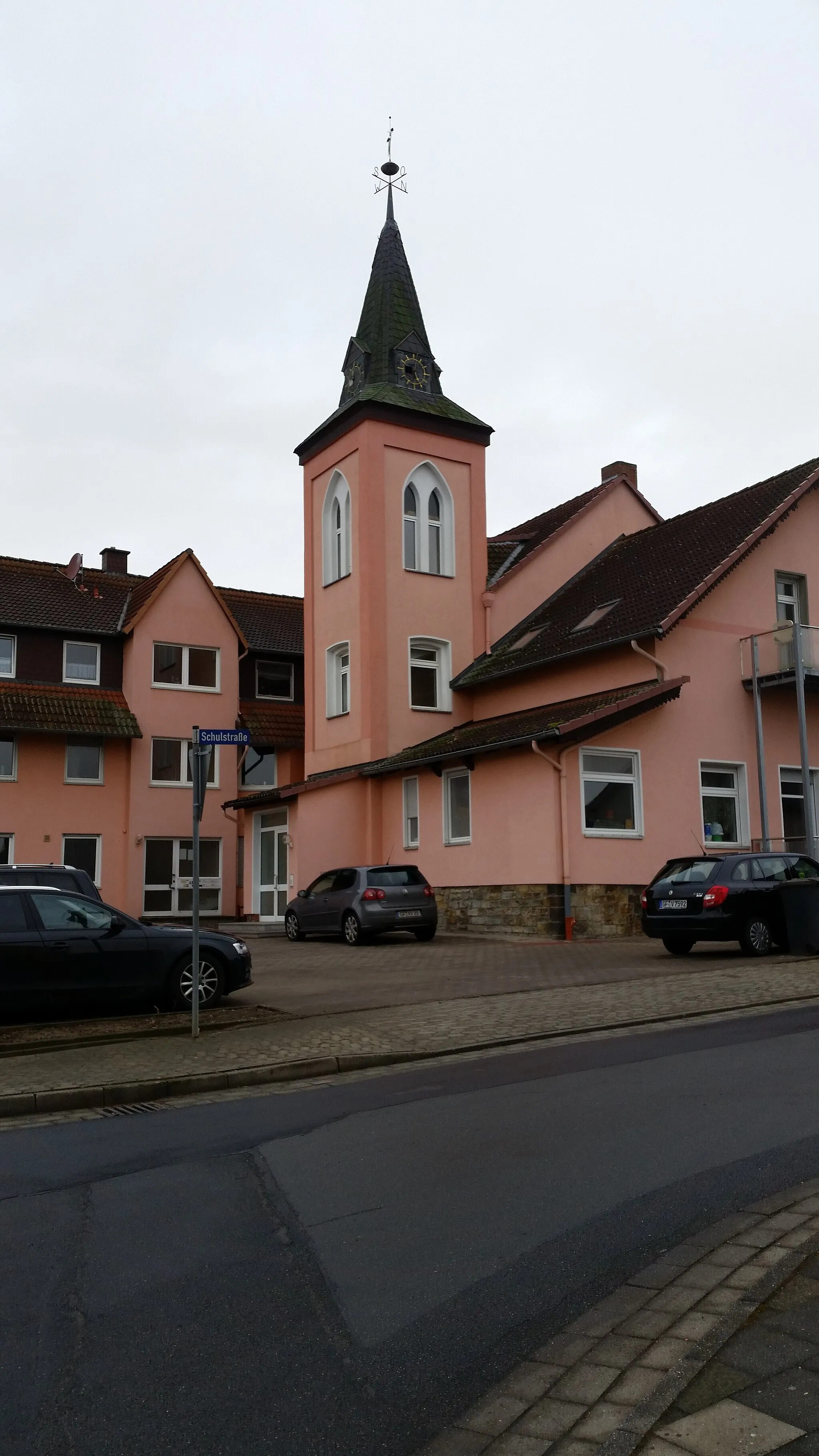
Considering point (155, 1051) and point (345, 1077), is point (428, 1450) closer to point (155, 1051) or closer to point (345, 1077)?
point (345, 1077)

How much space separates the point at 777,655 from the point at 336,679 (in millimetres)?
10904

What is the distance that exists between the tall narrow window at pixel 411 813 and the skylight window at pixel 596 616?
4.79 metres

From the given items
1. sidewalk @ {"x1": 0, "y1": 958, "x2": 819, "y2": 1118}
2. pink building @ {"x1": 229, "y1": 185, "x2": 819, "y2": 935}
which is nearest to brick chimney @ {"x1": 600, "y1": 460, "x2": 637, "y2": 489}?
pink building @ {"x1": 229, "y1": 185, "x2": 819, "y2": 935}

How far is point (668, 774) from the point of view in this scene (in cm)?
2442

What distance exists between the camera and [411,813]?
28109 millimetres

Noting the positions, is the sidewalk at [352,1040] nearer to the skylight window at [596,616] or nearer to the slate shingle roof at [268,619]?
the skylight window at [596,616]

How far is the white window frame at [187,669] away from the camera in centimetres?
3503

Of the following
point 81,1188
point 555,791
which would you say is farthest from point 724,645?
point 81,1188

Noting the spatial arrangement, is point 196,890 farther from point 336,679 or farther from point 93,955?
point 336,679

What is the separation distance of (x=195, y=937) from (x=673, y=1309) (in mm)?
8037

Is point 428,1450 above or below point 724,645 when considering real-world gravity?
below

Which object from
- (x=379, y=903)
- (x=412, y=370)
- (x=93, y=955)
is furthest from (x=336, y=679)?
(x=93, y=955)

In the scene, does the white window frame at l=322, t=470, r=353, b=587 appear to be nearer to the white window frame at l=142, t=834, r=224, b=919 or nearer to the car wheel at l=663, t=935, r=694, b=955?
the white window frame at l=142, t=834, r=224, b=919

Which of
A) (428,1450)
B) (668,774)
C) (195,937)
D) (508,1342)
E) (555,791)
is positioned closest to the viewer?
(428,1450)
